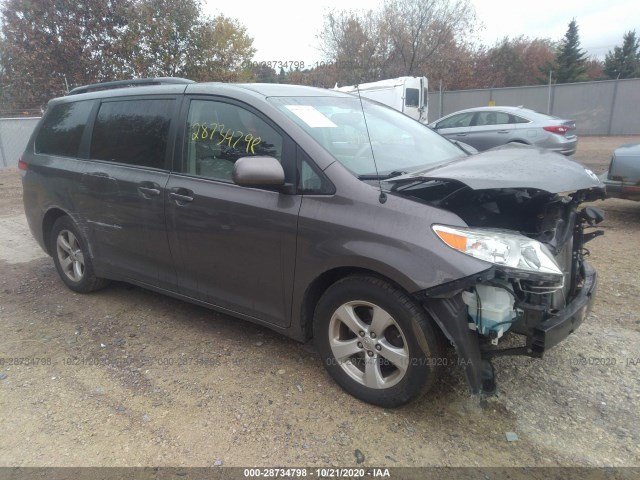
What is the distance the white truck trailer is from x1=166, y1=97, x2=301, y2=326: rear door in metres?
14.1

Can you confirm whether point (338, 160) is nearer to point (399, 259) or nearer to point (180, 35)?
point (399, 259)

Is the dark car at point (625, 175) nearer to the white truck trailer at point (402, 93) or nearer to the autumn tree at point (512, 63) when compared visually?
the white truck trailer at point (402, 93)

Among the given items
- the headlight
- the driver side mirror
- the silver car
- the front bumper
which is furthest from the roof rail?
the silver car

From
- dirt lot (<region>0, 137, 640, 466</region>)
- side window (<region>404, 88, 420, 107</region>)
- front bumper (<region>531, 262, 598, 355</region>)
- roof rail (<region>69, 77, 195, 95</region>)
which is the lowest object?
dirt lot (<region>0, 137, 640, 466</region>)

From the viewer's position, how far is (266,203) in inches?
117

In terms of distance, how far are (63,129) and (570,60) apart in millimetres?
48421

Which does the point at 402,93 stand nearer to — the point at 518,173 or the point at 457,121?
the point at 457,121

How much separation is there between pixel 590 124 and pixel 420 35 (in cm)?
1152

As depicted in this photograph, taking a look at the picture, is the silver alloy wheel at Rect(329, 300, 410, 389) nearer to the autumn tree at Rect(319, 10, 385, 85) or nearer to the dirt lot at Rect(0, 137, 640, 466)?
the dirt lot at Rect(0, 137, 640, 466)

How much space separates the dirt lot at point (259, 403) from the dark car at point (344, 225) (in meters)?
0.26

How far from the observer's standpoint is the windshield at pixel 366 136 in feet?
9.79

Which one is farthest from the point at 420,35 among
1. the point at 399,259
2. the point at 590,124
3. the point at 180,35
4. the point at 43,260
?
the point at 399,259

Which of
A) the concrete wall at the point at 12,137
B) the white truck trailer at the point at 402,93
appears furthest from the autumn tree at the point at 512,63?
the concrete wall at the point at 12,137

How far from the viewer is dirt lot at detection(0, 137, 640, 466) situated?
245cm
